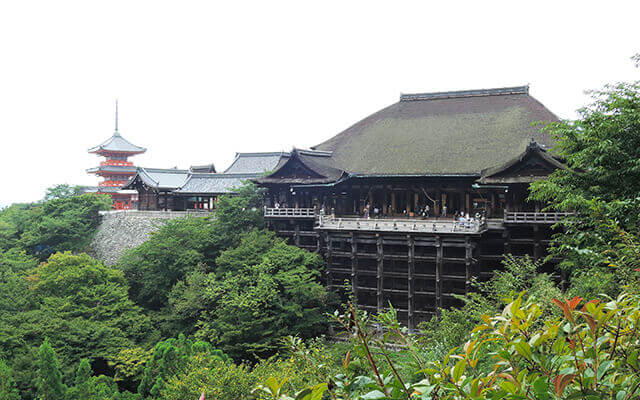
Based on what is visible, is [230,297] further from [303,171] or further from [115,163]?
[115,163]

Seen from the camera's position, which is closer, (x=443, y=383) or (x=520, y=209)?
(x=443, y=383)

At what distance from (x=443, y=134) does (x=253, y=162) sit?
17.8m

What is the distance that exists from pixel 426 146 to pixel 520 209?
23.7 feet

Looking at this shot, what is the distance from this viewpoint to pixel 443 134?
2902cm

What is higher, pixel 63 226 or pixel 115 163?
pixel 115 163

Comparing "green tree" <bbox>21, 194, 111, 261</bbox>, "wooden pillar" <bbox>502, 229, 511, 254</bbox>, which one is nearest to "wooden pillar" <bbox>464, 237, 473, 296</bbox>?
"wooden pillar" <bbox>502, 229, 511, 254</bbox>

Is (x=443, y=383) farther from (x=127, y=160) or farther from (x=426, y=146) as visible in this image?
(x=127, y=160)

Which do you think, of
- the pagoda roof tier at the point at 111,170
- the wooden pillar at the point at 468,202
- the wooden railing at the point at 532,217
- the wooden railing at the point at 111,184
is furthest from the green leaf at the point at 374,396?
the pagoda roof tier at the point at 111,170

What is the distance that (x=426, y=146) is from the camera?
28.3 m

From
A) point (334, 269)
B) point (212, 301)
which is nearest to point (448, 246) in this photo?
point (334, 269)

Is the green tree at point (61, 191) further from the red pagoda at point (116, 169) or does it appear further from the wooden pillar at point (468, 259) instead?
the wooden pillar at point (468, 259)

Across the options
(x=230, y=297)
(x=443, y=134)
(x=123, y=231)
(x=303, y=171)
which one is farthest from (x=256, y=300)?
(x=123, y=231)

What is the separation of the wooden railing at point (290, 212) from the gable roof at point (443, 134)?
3.66 meters

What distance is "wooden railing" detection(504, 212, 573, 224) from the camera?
70.3 feet
